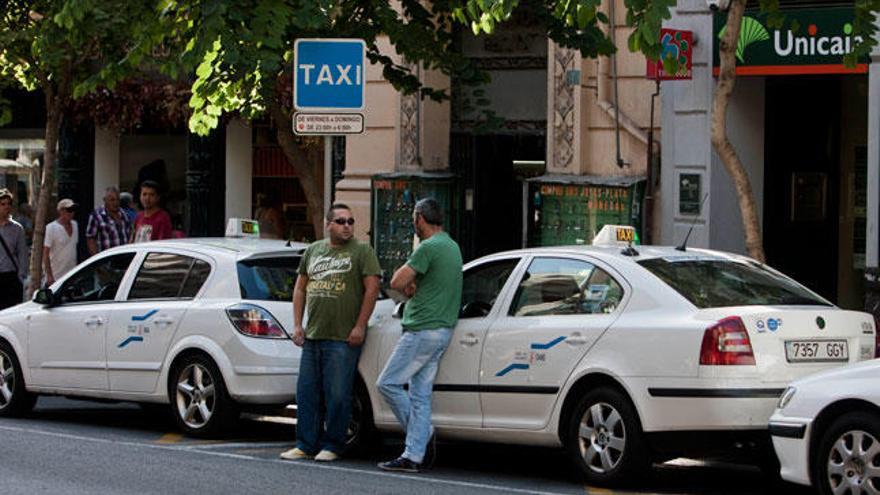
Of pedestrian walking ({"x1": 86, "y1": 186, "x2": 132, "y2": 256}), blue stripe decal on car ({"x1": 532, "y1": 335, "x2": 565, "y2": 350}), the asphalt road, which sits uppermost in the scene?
pedestrian walking ({"x1": 86, "y1": 186, "x2": 132, "y2": 256})

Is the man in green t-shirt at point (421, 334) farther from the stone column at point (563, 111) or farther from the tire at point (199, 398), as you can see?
the stone column at point (563, 111)

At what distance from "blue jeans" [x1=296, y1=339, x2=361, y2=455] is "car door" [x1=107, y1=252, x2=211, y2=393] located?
167cm

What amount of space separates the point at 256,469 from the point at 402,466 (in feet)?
3.15

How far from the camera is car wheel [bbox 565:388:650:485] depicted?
10.6 metres

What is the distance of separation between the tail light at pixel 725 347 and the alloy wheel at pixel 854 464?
0.89 m

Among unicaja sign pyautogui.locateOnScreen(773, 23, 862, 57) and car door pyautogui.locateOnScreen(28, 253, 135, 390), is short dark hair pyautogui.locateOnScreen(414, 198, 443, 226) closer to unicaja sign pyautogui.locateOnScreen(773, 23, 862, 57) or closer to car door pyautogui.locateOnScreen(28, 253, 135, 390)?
car door pyautogui.locateOnScreen(28, 253, 135, 390)

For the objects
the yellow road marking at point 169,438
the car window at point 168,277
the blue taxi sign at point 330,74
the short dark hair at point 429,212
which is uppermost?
the blue taxi sign at point 330,74

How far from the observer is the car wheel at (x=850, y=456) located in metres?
9.40

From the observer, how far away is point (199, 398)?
43.9ft

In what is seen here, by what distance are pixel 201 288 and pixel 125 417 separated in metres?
2.35

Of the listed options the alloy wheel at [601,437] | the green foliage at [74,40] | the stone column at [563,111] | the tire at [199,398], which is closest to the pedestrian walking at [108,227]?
the green foliage at [74,40]

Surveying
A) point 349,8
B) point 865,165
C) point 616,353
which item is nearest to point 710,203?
point 865,165

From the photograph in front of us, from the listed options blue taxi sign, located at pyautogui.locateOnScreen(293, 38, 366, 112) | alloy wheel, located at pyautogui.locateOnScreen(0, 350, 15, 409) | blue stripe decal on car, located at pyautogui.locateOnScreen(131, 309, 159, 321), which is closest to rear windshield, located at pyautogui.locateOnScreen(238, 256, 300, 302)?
blue stripe decal on car, located at pyautogui.locateOnScreen(131, 309, 159, 321)

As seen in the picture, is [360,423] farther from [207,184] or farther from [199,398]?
[207,184]
